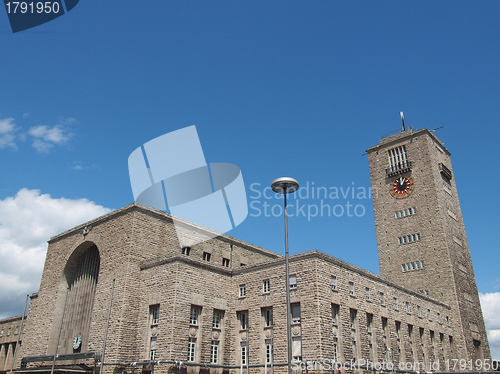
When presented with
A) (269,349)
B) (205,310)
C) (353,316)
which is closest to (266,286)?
(269,349)

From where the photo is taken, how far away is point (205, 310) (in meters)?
35.9

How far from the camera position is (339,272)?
119 ft

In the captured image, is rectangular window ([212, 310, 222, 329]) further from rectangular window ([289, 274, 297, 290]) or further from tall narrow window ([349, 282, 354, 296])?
tall narrow window ([349, 282, 354, 296])

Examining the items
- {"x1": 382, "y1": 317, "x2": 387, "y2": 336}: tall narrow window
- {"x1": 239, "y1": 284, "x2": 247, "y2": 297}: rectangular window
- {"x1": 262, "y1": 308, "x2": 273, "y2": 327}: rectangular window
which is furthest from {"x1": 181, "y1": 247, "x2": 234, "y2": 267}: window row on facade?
{"x1": 382, "y1": 317, "x2": 387, "y2": 336}: tall narrow window

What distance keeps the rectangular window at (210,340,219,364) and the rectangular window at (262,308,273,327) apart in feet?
14.5

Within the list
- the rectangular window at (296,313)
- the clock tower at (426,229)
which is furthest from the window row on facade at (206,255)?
the clock tower at (426,229)

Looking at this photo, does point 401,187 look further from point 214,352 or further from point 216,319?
point 214,352

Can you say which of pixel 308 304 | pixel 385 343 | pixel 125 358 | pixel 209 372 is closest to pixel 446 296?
pixel 385 343

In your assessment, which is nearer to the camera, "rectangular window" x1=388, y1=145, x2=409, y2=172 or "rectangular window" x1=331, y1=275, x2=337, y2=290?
"rectangular window" x1=331, y1=275, x2=337, y2=290

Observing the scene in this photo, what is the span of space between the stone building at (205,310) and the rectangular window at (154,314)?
0.20m

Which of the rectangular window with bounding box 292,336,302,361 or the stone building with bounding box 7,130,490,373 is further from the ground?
the stone building with bounding box 7,130,490,373

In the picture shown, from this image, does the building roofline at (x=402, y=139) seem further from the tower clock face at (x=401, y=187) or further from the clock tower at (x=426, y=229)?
the tower clock face at (x=401, y=187)

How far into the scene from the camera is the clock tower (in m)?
55.0

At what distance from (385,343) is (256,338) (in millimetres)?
11863
